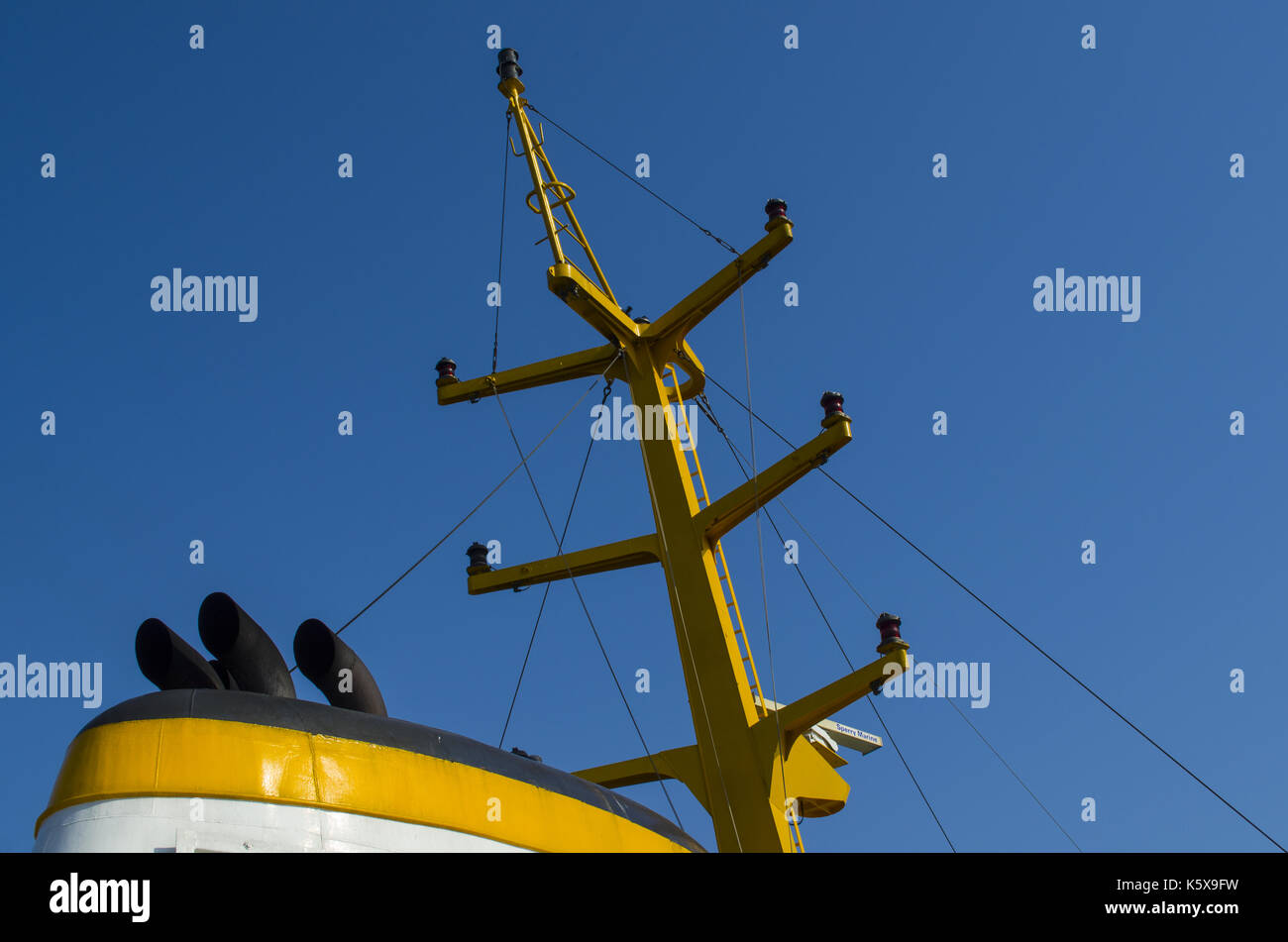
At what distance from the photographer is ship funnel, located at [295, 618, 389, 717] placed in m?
7.42

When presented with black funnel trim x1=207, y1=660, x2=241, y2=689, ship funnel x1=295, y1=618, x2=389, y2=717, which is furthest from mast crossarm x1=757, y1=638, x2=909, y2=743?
black funnel trim x1=207, y1=660, x2=241, y2=689

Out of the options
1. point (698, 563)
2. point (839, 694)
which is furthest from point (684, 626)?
point (839, 694)

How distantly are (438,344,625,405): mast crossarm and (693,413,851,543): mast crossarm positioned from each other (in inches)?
88.3

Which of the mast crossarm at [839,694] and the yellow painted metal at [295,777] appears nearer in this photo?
the yellow painted metal at [295,777]

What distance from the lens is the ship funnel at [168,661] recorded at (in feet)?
22.5

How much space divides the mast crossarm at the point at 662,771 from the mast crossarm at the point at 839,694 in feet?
2.78

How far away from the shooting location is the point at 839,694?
12172 millimetres

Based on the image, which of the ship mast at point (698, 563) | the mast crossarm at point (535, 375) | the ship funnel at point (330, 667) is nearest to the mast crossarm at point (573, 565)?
the ship mast at point (698, 563)

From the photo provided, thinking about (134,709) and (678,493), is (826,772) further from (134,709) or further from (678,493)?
(134,709)

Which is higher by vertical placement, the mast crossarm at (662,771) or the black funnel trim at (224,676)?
the black funnel trim at (224,676)

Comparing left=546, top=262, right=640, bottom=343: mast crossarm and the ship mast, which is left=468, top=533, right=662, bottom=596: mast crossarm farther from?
left=546, top=262, right=640, bottom=343: mast crossarm

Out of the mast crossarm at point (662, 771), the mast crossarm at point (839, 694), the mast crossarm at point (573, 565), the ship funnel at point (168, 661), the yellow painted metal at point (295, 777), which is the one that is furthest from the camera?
the mast crossarm at point (573, 565)

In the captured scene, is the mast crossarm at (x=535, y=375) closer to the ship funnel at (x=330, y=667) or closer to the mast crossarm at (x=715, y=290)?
the mast crossarm at (x=715, y=290)
